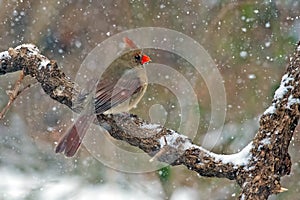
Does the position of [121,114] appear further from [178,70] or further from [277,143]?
[178,70]

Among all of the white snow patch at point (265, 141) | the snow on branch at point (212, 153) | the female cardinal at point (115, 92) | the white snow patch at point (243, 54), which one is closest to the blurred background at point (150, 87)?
the white snow patch at point (243, 54)

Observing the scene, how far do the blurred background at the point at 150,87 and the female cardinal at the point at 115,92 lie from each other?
131cm

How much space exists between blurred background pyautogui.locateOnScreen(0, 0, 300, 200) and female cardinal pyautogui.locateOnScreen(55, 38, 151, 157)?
1.31 m

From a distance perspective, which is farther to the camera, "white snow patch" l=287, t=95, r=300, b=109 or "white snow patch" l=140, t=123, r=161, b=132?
"white snow patch" l=140, t=123, r=161, b=132

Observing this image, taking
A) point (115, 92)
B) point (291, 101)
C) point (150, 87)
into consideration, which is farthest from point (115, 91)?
point (150, 87)

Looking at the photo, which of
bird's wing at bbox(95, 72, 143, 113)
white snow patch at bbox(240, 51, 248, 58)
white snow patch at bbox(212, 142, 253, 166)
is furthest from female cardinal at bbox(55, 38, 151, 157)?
white snow patch at bbox(240, 51, 248, 58)

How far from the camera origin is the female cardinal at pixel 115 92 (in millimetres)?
977

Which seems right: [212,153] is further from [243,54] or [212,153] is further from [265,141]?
[243,54]

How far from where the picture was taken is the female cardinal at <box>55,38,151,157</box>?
0.98m

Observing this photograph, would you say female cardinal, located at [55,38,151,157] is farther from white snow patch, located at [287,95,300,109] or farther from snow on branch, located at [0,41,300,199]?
white snow patch, located at [287,95,300,109]

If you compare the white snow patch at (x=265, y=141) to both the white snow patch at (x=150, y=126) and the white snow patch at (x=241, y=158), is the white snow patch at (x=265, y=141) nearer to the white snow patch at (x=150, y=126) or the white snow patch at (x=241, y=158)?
the white snow patch at (x=241, y=158)

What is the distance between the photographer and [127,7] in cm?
286

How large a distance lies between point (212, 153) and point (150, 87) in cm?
193

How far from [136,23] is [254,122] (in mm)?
794
